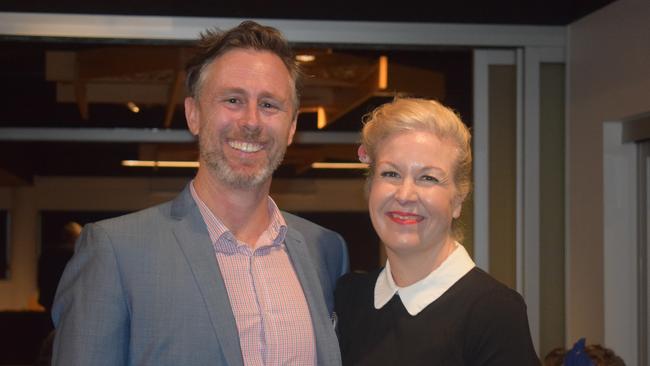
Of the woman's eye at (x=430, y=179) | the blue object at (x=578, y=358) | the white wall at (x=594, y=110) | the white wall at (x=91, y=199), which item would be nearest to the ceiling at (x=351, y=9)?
the white wall at (x=594, y=110)

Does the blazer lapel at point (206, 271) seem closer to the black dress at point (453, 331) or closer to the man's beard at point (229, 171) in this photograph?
the man's beard at point (229, 171)

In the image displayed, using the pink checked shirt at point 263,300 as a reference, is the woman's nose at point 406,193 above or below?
above

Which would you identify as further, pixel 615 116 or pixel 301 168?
pixel 301 168

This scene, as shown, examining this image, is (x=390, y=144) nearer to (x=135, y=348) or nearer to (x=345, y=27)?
(x=135, y=348)

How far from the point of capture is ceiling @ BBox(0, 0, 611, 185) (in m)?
3.92

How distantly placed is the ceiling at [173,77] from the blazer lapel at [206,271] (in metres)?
1.69

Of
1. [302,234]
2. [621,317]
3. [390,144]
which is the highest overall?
[390,144]

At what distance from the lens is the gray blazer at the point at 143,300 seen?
208cm

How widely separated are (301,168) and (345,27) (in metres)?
2.15

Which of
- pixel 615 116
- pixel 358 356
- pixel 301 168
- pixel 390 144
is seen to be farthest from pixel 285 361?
pixel 301 168

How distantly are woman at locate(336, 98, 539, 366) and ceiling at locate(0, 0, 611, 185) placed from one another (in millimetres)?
1690

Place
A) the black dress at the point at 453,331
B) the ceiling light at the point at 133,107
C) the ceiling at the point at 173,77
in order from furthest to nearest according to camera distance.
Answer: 1. the ceiling light at the point at 133,107
2. the ceiling at the point at 173,77
3. the black dress at the point at 453,331

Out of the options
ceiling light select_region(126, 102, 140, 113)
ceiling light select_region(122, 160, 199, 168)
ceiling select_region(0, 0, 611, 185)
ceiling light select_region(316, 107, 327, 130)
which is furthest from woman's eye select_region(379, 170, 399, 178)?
ceiling light select_region(122, 160, 199, 168)

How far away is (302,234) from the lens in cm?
257
